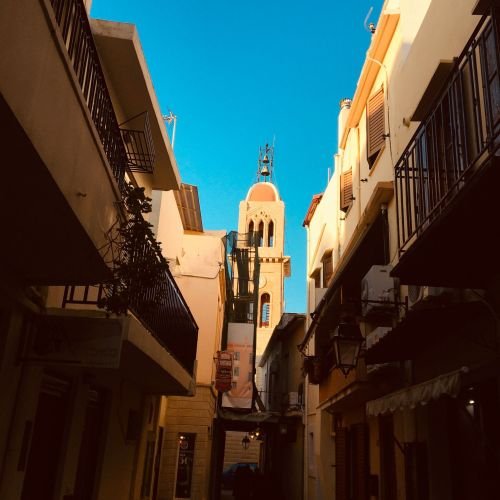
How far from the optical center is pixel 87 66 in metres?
5.41

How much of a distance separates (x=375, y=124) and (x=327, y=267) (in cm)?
613

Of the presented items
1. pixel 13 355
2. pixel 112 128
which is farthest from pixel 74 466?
pixel 112 128

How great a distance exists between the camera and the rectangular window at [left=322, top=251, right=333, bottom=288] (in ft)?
53.8

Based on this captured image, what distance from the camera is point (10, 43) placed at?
319 cm

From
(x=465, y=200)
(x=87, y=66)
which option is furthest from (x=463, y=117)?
(x=87, y=66)

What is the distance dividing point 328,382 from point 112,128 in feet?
28.8

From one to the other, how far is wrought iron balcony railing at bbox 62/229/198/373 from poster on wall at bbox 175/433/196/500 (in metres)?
5.09

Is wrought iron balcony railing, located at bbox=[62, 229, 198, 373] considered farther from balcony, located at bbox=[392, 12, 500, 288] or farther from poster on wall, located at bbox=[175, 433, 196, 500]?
poster on wall, located at bbox=[175, 433, 196, 500]

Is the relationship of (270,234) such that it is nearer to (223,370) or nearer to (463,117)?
(223,370)

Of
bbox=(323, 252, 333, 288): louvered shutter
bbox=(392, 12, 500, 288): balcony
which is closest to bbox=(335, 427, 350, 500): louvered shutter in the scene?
bbox=(323, 252, 333, 288): louvered shutter

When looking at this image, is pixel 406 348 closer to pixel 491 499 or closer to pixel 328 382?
pixel 491 499

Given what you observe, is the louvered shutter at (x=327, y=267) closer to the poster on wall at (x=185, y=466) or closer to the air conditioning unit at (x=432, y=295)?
the poster on wall at (x=185, y=466)

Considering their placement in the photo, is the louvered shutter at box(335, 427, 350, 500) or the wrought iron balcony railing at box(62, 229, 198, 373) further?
the louvered shutter at box(335, 427, 350, 500)

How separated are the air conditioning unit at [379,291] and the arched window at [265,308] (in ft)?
147
